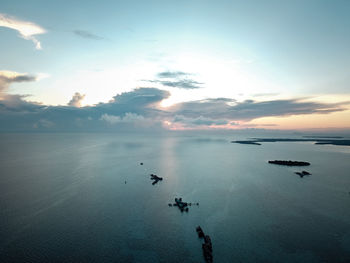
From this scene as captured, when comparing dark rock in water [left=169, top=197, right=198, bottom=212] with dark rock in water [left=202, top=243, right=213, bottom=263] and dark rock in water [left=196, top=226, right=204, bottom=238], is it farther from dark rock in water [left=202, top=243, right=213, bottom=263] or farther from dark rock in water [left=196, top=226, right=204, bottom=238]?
dark rock in water [left=202, top=243, right=213, bottom=263]

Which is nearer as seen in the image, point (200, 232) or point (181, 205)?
point (200, 232)

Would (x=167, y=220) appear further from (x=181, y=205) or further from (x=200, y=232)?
(x=200, y=232)

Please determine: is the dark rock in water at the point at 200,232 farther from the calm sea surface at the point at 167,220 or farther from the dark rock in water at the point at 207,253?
the dark rock in water at the point at 207,253

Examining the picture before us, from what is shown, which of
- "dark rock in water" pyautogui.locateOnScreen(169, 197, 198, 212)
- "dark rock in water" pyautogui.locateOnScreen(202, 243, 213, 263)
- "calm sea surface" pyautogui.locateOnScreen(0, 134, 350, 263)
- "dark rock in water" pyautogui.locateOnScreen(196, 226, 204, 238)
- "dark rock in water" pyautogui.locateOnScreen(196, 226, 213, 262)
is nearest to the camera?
"dark rock in water" pyautogui.locateOnScreen(202, 243, 213, 263)

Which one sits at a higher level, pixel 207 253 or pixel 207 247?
pixel 207 247

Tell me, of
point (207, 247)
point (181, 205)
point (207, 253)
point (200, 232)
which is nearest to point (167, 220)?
point (181, 205)

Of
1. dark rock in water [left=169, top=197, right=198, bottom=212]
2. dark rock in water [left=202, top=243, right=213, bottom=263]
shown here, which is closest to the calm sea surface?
dark rock in water [left=202, top=243, right=213, bottom=263]

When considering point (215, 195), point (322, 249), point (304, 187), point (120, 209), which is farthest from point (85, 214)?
point (304, 187)

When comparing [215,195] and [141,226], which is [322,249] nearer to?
→ [215,195]

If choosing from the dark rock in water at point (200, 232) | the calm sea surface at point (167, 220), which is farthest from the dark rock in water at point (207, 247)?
the calm sea surface at point (167, 220)

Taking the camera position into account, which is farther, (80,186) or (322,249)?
(80,186)

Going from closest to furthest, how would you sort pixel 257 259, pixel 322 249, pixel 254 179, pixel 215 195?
pixel 257 259
pixel 322 249
pixel 215 195
pixel 254 179
